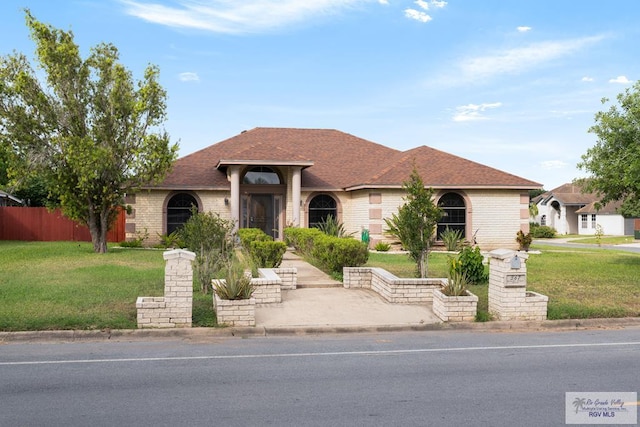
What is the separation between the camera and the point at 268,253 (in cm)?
1508

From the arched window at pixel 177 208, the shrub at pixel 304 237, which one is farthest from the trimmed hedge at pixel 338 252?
the arched window at pixel 177 208

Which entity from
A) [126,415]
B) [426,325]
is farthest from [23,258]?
[126,415]

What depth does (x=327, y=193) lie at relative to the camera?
27.8m

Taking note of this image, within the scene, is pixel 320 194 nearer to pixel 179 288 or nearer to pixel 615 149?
pixel 615 149

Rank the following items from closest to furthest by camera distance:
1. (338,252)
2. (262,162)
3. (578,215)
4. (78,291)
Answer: (78,291) → (338,252) → (262,162) → (578,215)

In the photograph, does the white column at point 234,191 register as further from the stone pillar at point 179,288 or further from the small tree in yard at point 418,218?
the stone pillar at point 179,288

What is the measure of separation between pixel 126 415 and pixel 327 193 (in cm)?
2250

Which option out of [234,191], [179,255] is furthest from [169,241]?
[179,255]

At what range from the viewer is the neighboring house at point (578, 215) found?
53.9 metres

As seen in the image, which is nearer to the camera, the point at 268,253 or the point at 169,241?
the point at 268,253

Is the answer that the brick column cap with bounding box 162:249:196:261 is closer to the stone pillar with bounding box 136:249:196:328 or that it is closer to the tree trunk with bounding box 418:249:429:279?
the stone pillar with bounding box 136:249:196:328

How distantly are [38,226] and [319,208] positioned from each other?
1619 cm

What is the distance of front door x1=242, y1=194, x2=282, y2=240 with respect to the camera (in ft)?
91.5

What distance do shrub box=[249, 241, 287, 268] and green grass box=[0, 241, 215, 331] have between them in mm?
2527
